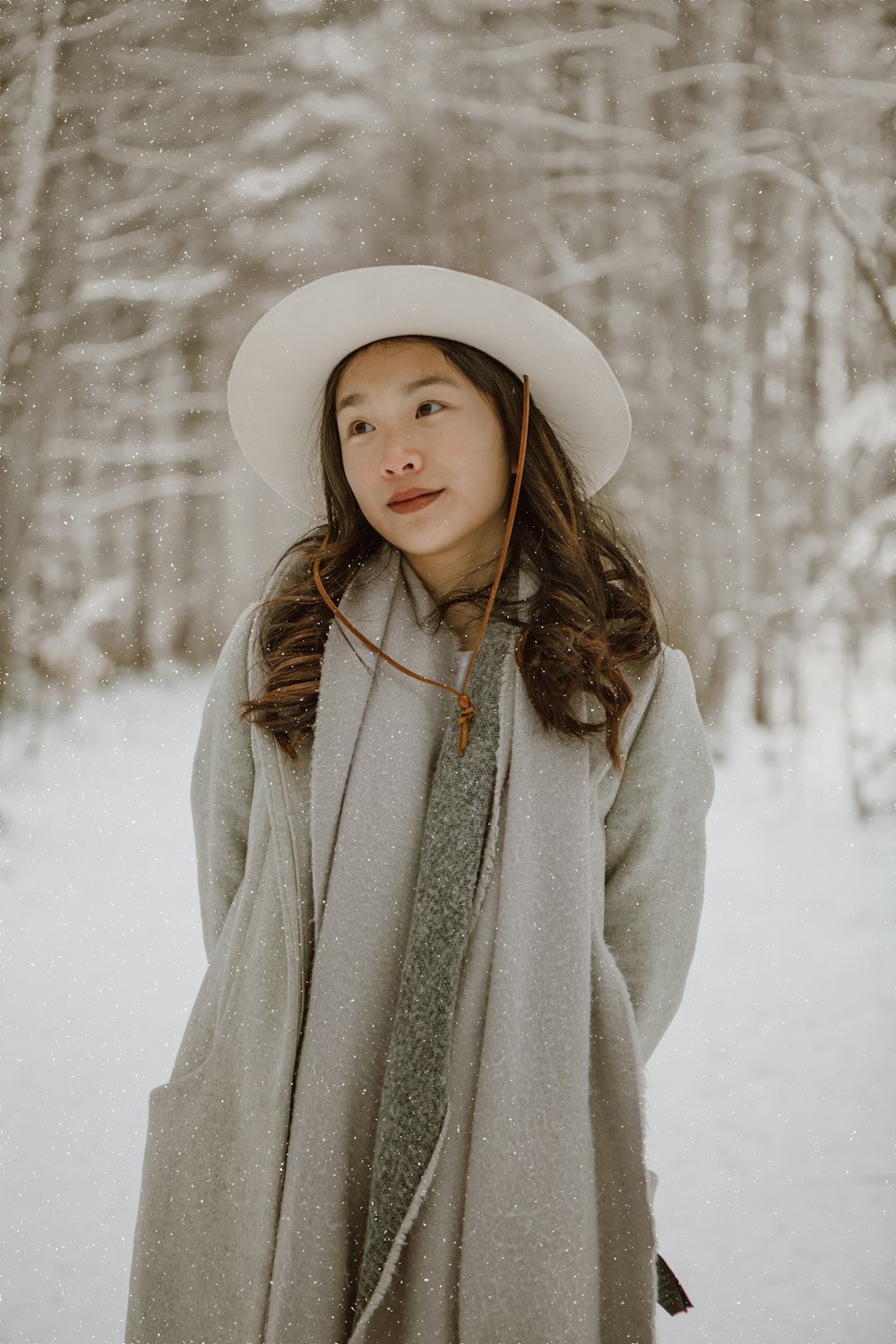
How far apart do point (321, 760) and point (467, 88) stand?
7.37 feet

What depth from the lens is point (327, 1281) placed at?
77 cm

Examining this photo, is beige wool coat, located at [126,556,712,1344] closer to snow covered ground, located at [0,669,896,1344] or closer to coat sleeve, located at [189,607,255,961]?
coat sleeve, located at [189,607,255,961]

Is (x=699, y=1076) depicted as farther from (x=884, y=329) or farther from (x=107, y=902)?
(x=884, y=329)

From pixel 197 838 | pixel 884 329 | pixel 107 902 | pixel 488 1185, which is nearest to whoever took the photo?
pixel 488 1185

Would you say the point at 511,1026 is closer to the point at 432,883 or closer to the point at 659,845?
the point at 432,883

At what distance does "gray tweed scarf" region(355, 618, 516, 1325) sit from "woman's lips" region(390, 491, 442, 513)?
223 mm

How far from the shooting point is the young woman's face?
0.89 metres

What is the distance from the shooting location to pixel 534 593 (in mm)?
941

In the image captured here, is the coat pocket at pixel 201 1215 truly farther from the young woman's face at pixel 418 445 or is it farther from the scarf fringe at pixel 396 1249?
the young woman's face at pixel 418 445

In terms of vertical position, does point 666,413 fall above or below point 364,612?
above

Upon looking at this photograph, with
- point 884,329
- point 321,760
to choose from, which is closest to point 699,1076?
point 321,760

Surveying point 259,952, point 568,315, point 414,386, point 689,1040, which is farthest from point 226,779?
point 568,315

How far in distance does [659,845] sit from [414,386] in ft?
1.74

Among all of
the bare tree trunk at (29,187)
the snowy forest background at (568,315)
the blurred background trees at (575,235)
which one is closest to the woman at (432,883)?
the snowy forest background at (568,315)
